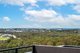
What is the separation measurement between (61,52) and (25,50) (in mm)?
1271

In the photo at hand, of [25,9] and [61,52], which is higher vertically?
[25,9]

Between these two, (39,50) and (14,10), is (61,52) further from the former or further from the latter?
(14,10)

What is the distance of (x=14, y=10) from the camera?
806 inches

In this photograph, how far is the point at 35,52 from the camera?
7512 mm

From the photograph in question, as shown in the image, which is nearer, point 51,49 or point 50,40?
point 51,49

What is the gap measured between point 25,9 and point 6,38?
5005 millimetres

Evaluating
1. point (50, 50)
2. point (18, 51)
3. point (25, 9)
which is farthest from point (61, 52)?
point (25, 9)

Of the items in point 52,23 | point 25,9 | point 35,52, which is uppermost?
point 25,9

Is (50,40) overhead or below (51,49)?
below

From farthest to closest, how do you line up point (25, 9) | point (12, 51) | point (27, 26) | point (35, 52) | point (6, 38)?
point (25, 9), point (27, 26), point (6, 38), point (35, 52), point (12, 51)

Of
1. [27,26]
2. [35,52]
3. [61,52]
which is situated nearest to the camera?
[61,52]

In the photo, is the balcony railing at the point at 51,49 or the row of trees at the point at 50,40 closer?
the balcony railing at the point at 51,49

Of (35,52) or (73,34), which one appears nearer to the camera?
(35,52)

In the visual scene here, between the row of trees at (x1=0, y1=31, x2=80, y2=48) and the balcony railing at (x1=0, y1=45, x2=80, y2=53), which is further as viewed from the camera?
Answer: the row of trees at (x1=0, y1=31, x2=80, y2=48)
